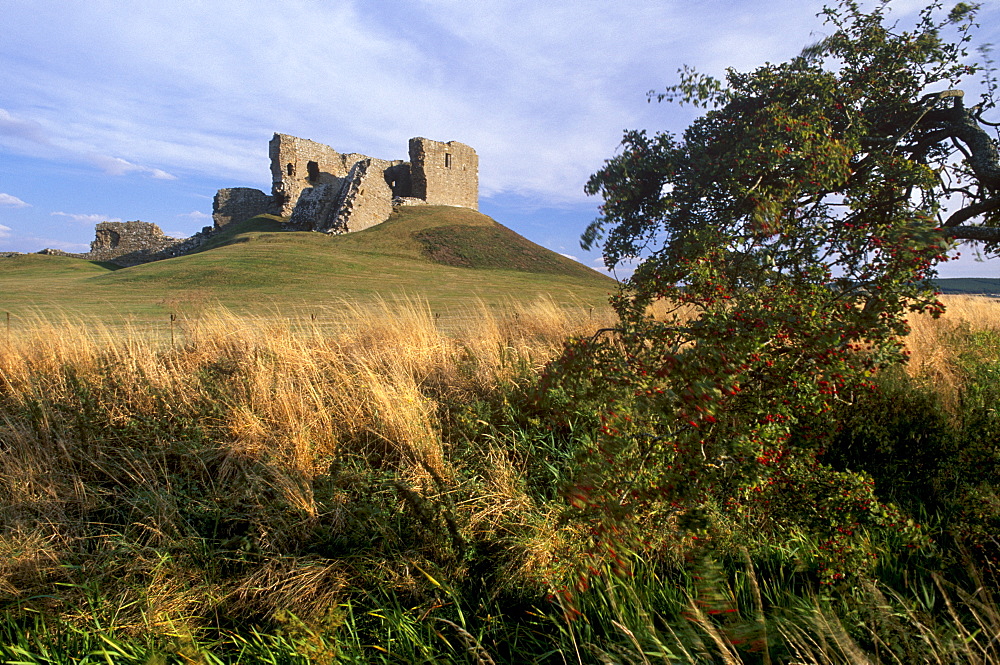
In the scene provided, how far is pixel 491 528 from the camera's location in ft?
11.0

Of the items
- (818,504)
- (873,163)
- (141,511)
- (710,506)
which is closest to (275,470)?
(141,511)

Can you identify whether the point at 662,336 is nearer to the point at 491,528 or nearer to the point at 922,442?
the point at 491,528

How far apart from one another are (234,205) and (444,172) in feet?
49.2

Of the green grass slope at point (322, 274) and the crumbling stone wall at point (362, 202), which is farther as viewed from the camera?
the crumbling stone wall at point (362, 202)

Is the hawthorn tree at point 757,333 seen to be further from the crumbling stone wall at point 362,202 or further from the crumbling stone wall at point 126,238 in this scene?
the crumbling stone wall at point 126,238

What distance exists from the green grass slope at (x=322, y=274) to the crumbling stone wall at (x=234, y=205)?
486cm

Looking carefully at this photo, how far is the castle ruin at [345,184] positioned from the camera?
29.6 meters

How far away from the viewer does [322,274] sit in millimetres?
17297

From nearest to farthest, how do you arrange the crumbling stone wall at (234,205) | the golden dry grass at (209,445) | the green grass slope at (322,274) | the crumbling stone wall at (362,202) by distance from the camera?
the golden dry grass at (209,445) → the green grass slope at (322,274) → the crumbling stone wall at (362,202) → the crumbling stone wall at (234,205)

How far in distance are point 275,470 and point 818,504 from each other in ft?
Answer: 10.9

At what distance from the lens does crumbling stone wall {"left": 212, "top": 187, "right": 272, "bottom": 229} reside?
36875 mm

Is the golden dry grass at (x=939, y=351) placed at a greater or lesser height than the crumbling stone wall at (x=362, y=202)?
lesser

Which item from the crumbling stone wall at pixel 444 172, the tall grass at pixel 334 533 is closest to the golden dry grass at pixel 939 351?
the tall grass at pixel 334 533

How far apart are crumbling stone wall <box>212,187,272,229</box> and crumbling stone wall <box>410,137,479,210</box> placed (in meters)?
11.8
